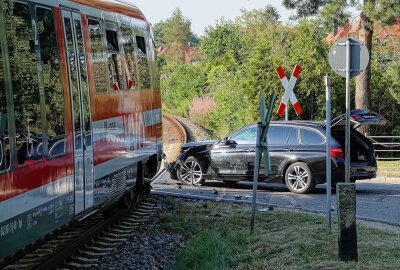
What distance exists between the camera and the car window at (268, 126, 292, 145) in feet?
55.1

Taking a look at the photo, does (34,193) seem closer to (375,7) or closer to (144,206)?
(144,206)

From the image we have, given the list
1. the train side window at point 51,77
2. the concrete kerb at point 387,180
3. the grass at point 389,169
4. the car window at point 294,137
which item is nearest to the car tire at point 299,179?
the car window at point 294,137

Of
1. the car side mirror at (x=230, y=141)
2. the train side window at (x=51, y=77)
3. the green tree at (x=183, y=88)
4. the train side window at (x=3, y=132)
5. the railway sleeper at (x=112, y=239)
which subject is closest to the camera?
the train side window at (x=3, y=132)

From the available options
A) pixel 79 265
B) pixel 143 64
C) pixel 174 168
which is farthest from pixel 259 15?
pixel 79 265

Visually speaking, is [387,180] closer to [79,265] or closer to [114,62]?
[114,62]

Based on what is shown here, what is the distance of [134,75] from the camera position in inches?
483

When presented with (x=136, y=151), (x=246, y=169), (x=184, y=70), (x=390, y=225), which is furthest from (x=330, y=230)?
(x=184, y=70)

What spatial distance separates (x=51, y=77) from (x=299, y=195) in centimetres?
930

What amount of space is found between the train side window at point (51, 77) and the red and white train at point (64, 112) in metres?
0.01

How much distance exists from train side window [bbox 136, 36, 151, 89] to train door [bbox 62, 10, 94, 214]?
12.3 ft

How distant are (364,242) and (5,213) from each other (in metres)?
4.94

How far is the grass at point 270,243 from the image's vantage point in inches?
335

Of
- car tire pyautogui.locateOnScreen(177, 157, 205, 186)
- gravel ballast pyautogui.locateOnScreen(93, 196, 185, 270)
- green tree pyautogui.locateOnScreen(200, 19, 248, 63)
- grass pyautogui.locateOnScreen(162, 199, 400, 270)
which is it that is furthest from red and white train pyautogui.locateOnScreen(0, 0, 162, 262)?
green tree pyautogui.locateOnScreen(200, 19, 248, 63)

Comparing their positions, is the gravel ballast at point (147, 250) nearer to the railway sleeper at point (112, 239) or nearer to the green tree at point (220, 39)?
the railway sleeper at point (112, 239)
